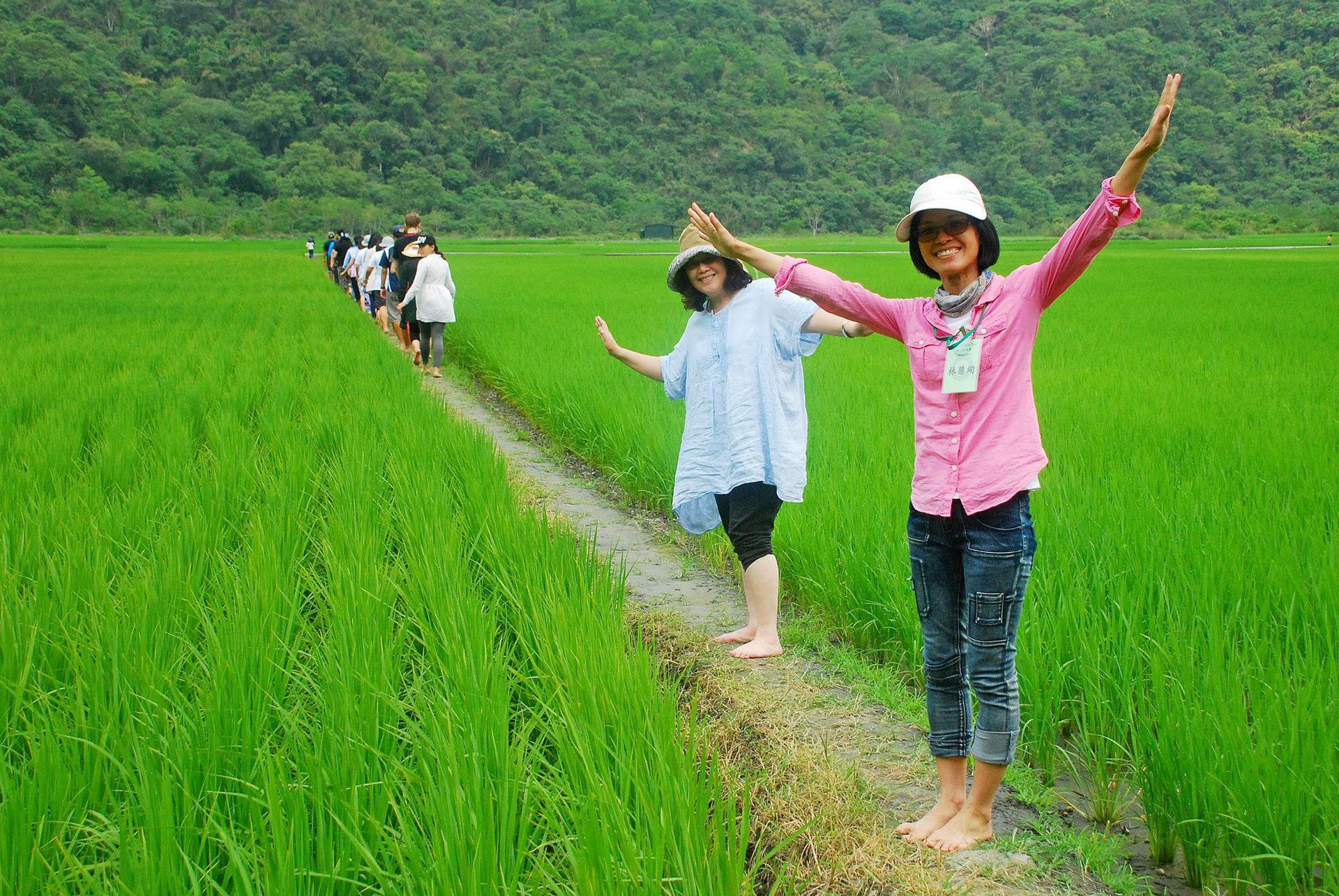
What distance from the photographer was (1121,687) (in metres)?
2.41

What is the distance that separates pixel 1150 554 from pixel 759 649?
1061mm

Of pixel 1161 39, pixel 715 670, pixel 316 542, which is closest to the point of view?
pixel 715 670

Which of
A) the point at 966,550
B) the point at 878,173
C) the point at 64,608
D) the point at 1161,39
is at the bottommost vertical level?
→ the point at 64,608

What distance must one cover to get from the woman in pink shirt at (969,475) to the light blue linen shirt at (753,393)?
2.93 ft

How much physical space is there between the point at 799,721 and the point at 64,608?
5.49 ft

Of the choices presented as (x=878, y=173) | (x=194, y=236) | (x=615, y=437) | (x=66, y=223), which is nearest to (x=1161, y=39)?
(x=878, y=173)

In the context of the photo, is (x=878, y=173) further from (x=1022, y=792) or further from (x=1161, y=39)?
(x=1022, y=792)

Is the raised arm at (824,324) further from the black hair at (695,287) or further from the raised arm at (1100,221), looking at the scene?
the raised arm at (1100,221)

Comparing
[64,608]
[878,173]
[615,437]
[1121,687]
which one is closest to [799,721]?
[1121,687]

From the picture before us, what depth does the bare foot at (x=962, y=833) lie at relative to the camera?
2.09 metres

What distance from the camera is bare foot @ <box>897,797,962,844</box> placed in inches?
84.4

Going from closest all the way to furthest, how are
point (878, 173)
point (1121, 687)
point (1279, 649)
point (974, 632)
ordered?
point (974, 632) < point (1279, 649) < point (1121, 687) < point (878, 173)

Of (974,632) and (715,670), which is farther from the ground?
(974,632)

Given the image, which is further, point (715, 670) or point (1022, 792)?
point (715, 670)
